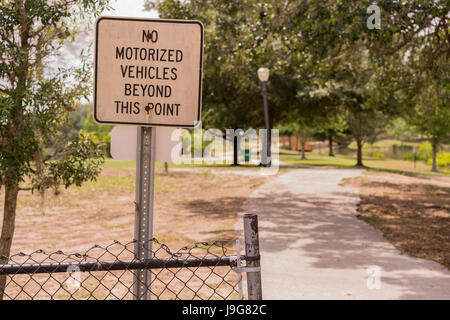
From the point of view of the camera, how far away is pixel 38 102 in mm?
5367

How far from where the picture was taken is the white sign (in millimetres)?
2926

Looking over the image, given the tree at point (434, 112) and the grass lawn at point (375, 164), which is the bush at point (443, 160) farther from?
the tree at point (434, 112)

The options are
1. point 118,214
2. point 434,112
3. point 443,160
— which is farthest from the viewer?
point 443,160

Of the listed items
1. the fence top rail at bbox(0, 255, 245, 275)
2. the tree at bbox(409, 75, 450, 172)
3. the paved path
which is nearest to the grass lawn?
the tree at bbox(409, 75, 450, 172)

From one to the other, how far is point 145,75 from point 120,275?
4823mm

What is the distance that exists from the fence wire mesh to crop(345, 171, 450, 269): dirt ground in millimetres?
3347

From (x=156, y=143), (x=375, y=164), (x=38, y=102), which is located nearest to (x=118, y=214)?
(x=38, y=102)

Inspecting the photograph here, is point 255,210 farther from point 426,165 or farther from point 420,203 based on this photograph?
point 426,165

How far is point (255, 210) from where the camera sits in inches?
535

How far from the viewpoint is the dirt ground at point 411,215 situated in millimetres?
8773

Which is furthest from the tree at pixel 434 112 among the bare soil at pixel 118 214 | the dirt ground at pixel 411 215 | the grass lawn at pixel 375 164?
the bare soil at pixel 118 214

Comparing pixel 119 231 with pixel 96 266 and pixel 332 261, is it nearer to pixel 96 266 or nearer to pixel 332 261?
pixel 332 261

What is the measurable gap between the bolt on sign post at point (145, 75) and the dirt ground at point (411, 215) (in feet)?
20.0

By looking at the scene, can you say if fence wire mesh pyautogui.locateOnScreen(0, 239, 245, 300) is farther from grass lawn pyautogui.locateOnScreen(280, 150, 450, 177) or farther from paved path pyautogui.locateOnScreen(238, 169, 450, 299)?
grass lawn pyautogui.locateOnScreen(280, 150, 450, 177)
